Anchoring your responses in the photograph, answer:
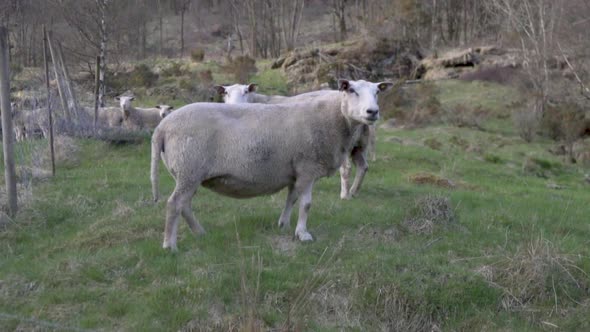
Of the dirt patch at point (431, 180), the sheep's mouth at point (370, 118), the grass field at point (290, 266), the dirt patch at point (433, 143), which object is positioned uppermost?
the sheep's mouth at point (370, 118)

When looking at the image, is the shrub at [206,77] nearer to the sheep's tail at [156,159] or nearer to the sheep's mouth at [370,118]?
the sheep's tail at [156,159]

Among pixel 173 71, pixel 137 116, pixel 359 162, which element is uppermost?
pixel 359 162

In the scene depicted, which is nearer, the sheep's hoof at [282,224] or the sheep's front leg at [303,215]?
the sheep's front leg at [303,215]

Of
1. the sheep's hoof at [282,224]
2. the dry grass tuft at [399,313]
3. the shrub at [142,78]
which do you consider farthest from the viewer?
the shrub at [142,78]

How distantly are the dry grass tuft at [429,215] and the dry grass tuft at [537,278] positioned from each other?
4.47 ft

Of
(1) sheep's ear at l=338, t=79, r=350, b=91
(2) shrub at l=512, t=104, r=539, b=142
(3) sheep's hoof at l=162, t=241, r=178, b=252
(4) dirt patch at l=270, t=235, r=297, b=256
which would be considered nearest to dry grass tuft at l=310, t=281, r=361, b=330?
(4) dirt patch at l=270, t=235, r=297, b=256

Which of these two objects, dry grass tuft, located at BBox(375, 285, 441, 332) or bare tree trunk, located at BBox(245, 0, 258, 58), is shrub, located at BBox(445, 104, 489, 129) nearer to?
dry grass tuft, located at BBox(375, 285, 441, 332)

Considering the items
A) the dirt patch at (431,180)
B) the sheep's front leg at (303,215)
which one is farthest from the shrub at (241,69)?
the sheep's front leg at (303,215)

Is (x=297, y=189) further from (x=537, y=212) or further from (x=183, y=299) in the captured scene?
(x=537, y=212)

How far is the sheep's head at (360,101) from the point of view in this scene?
7.43 m

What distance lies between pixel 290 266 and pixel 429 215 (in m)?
2.66

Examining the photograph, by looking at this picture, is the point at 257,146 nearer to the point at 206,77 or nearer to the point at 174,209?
the point at 174,209

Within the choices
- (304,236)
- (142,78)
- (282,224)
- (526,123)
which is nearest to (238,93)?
(282,224)

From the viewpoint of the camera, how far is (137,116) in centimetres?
1962
